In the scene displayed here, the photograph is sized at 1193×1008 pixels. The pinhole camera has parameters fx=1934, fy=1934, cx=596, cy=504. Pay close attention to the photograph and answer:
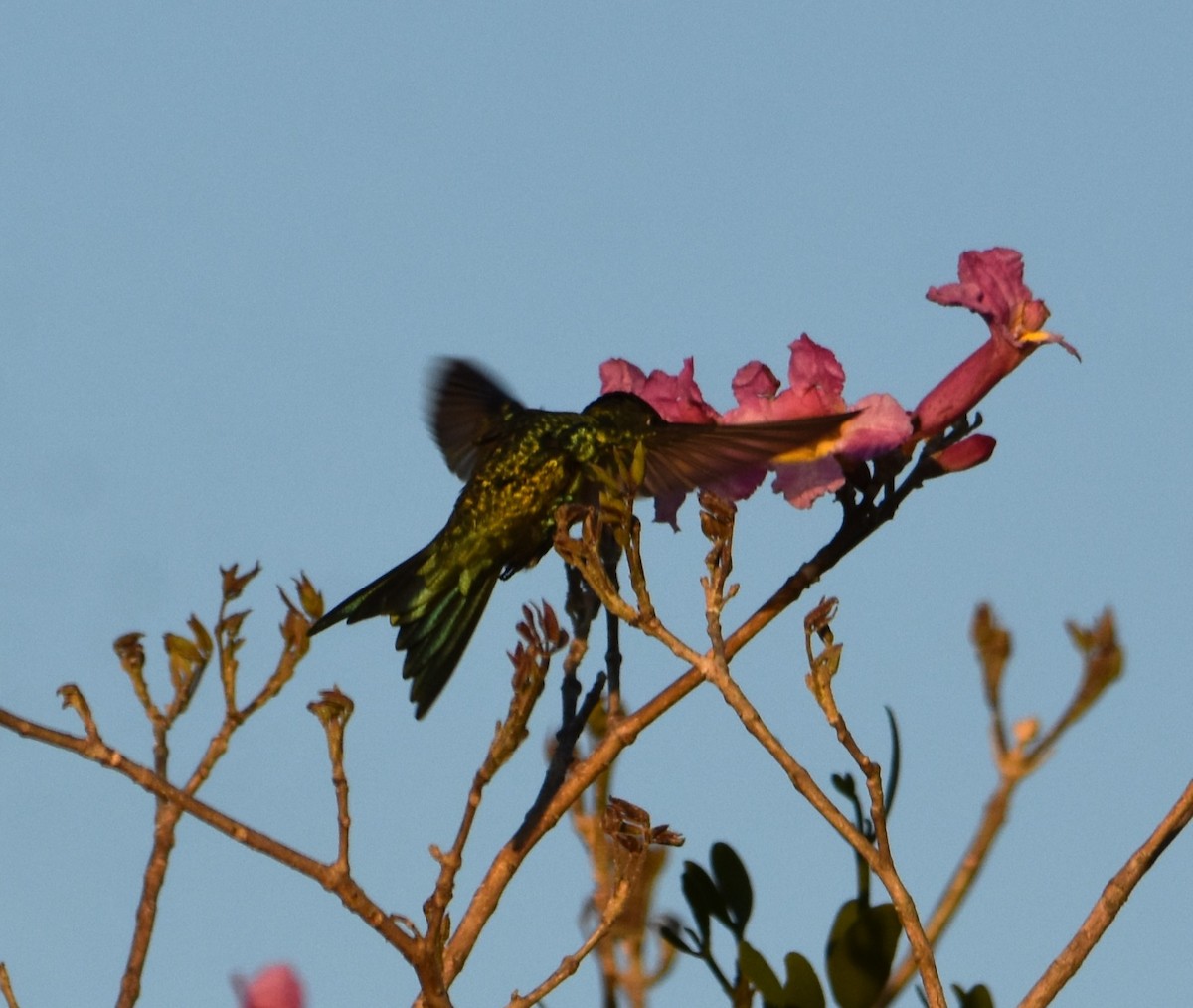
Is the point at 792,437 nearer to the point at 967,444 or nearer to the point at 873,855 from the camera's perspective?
the point at 967,444

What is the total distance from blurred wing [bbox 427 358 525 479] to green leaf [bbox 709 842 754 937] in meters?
2.04

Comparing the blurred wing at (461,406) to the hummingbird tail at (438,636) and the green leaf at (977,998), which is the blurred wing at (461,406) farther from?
the green leaf at (977,998)

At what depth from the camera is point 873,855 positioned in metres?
2.63

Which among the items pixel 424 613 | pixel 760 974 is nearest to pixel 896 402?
pixel 760 974

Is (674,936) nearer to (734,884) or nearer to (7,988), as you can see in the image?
(734,884)

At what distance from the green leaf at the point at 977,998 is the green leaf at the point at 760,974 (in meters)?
0.30

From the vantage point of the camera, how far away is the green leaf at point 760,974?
10.8ft

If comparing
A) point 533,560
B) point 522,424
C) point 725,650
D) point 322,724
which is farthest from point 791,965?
point 522,424

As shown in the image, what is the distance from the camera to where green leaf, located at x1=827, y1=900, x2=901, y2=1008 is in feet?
10.9

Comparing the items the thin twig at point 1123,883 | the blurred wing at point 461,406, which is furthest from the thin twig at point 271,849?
the blurred wing at point 461,406

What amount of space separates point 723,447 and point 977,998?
4.00ft

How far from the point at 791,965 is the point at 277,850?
3.48ft

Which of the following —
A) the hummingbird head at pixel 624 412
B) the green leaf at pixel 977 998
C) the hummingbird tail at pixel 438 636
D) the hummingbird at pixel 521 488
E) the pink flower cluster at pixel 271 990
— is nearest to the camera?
the pink flower cluster at pixel 271 990

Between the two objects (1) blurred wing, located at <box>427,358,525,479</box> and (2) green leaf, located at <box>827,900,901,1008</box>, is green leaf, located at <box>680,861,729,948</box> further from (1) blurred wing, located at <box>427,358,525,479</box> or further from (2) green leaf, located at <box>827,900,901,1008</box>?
(1) blurred wing, located at <box>427,358,525,479</box>
